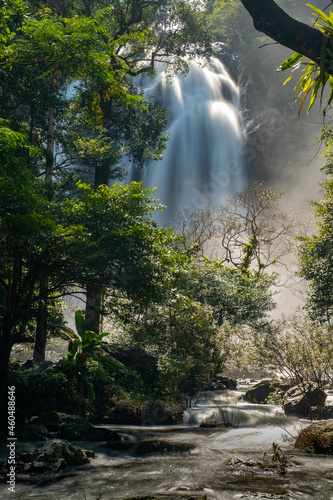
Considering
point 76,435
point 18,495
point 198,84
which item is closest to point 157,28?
point 76,435

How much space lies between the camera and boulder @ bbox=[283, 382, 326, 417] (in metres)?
12.2

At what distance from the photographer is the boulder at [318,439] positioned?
6.66 metres

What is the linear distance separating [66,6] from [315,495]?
67.2 ft

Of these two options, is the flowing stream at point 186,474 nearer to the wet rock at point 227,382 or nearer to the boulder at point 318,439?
the boulder at point 318,439

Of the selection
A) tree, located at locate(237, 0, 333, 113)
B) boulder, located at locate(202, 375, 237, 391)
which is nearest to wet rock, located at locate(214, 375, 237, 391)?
boulder, located at locate(202, 375, 237, 391)

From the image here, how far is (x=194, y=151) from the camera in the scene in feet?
158

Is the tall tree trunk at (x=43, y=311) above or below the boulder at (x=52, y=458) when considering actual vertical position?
above

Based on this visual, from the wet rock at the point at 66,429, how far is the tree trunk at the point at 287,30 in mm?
8072

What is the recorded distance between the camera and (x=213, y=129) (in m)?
49.5

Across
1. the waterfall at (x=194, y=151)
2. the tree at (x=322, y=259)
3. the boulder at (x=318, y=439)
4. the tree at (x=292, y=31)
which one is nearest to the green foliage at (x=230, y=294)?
the tree at (x=322, y=259)

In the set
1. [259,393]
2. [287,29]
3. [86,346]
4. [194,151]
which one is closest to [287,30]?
[287,29]

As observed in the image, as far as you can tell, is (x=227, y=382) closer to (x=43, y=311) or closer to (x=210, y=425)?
(x=210, y=425)

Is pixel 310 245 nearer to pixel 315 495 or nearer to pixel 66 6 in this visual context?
pixel 315 495

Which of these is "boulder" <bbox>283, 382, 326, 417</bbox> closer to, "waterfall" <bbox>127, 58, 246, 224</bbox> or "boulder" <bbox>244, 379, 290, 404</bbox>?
"boulder" <bbox>244, 379, 290, 404</bbox>
